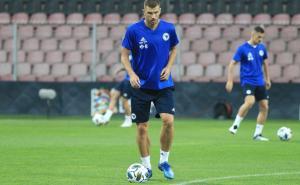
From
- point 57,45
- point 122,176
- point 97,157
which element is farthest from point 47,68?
point 122,176

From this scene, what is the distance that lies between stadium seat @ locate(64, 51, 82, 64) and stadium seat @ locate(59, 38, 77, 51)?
23cm

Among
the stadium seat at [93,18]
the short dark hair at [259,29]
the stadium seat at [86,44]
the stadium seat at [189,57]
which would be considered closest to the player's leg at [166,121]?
the short dark hair at [259,29]

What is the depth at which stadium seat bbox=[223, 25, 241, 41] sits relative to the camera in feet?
98.7

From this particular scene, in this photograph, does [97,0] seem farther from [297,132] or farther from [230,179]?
[230,179]

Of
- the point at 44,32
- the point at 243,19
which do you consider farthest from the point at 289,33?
the point at 44,32

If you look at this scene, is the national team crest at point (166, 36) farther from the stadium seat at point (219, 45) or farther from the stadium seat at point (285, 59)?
the stadium seat at point (219, 45)

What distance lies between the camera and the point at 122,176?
11219mm

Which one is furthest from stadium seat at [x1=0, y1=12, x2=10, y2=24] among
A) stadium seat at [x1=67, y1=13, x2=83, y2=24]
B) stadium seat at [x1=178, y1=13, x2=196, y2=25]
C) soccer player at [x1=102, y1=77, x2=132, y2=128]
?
soccer player at [x1=102, y1=77, x2=132, y2=128]

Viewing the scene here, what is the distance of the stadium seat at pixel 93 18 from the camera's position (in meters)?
32.4

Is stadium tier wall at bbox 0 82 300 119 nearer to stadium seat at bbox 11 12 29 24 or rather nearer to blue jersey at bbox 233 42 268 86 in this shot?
stadium seat at bbox 11 12 29 24

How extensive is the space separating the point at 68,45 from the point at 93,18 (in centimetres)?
162

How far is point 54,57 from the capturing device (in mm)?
31609

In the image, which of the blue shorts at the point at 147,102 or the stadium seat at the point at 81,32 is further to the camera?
the stadium seat at the point at 81,32

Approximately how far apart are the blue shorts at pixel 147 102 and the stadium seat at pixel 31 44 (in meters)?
21.2
